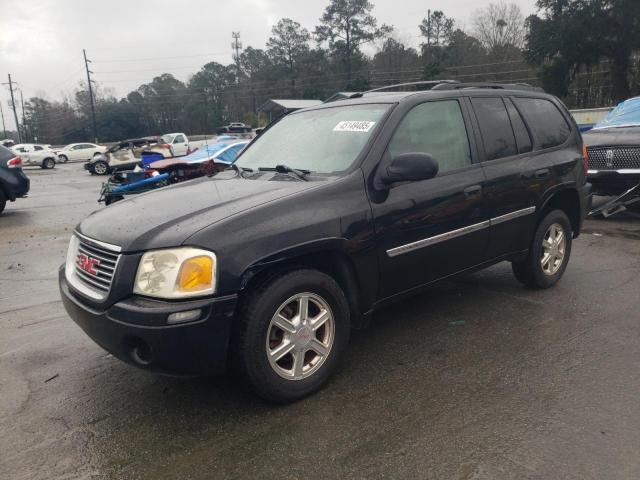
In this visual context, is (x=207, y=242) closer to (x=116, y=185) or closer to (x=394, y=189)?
(x=394, y=189)

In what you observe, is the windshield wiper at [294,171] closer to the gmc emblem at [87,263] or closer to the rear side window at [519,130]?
the gmc emblem at [87,263]

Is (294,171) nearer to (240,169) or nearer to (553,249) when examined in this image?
(240,169)

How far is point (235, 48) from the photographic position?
78.2 m

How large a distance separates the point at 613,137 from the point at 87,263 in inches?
321

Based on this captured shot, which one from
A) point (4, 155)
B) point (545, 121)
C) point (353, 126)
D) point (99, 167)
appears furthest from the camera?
point (99, 167)

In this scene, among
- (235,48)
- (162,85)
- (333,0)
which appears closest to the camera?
(333,0)

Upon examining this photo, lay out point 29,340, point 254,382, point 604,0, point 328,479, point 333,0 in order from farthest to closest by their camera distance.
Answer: point 333,0 < point 604,0 < point 29,340 < point 254,382 < point 328,479

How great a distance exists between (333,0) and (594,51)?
3227 cm

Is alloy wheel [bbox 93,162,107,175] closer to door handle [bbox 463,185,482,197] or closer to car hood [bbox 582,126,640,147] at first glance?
car hood [bbox 582,126,640,147]

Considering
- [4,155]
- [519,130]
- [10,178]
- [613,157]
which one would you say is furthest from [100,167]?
[519,130]

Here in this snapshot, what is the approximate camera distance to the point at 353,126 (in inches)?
149

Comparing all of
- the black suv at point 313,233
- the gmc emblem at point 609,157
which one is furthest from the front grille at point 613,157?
the black suv at point 313,233

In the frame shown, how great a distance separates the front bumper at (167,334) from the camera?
265cm

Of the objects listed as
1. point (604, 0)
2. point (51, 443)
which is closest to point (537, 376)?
point (51, 443)
